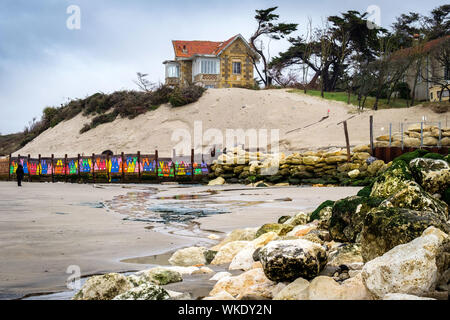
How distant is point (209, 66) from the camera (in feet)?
184

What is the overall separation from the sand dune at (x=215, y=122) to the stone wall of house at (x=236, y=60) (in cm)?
690

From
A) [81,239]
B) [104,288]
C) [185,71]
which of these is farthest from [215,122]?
[104,288]

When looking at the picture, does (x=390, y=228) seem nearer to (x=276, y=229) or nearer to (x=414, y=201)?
(x=414, y=201)

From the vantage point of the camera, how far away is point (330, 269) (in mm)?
4746

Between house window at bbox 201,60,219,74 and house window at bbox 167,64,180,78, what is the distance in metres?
3.68

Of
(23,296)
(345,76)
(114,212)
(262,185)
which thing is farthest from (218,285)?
(345,76)

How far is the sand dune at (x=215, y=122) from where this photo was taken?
132ft

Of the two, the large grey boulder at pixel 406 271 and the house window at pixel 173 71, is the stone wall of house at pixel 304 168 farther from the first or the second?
the house window at pixel 173 71

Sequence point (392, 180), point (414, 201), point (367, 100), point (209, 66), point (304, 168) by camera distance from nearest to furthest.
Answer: point (414, 201), point (392, 180), point (304, 168), point (367, 100), point (209, 66)

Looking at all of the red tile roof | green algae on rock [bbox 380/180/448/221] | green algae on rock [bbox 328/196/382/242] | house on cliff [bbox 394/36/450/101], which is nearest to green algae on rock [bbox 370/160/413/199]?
green algae on rock [bbox 328/196/382/242]

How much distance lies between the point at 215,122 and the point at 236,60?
15049mm

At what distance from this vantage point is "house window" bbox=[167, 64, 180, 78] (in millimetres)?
58237

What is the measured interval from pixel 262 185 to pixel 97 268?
60.9ft

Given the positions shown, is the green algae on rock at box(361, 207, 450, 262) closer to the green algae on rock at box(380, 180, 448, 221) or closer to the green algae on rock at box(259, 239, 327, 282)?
the green algae on rock at box(259, 239, 327, 282)
